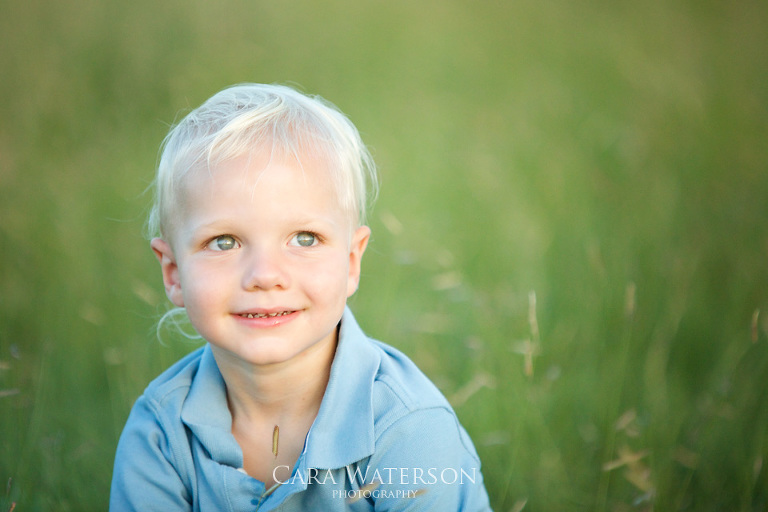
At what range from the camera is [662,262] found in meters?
3.16

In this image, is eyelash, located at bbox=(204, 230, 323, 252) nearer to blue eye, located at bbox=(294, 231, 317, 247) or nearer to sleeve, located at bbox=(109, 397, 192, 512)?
blue eye, located at bbox=(294, 231, 317, 247)

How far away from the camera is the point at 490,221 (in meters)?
3.89

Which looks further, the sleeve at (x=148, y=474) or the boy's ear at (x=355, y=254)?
the boy's ear at (x=355, y=254)

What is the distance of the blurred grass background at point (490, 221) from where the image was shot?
2.35 metres

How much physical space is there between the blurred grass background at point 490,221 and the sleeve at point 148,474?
39 cm

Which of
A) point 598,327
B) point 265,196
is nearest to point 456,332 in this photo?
point 598,327

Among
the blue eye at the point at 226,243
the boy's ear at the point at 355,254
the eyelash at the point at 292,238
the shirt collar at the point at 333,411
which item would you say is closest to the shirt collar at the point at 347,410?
the shirt collar at the point at 333,411

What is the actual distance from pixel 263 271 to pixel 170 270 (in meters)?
0.40

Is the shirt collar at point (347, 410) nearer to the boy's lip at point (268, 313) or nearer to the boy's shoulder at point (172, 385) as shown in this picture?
the boy's lip at point (268, 313)

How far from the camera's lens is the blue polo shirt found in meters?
1.73

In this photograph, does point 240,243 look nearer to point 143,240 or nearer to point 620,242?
point 143,240

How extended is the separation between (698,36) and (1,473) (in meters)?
5.01

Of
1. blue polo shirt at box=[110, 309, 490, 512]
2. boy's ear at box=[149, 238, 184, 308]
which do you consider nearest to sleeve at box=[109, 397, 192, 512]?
blue polo shirt at box=[110, 309, 490, 512]

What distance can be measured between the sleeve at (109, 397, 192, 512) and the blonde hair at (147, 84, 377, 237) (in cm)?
55
